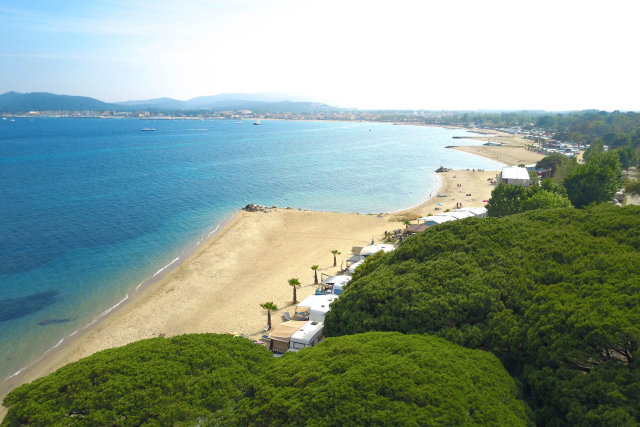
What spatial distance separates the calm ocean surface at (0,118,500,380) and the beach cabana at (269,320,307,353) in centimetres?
1405

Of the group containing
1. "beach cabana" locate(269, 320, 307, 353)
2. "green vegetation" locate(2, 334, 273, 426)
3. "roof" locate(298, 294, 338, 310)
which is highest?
"green vegetation" locate(2, 334, 273, 426)

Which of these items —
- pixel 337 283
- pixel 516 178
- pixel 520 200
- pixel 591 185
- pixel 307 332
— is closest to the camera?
pixel 307 332

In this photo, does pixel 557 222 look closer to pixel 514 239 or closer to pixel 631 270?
pixel 514 239

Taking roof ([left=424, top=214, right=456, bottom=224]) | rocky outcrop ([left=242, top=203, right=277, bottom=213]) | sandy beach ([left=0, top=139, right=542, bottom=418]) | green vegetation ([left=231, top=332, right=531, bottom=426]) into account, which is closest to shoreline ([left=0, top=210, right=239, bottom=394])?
sandy beach ([left=0, top=139, right=542, bottom=418])

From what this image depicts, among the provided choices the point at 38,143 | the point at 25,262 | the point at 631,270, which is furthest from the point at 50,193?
the point at 38,143

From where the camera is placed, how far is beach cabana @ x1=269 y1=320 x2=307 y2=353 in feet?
58.2

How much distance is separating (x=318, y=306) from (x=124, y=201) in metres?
42.0

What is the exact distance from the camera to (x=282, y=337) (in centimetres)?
1791

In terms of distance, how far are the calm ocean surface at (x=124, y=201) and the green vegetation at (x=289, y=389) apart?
1380 cm

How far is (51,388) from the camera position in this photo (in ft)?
34.2

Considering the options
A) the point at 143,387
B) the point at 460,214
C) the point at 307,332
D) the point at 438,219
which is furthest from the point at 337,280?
the point at 460,214

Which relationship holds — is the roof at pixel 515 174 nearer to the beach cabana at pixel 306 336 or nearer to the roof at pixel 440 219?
the roof at pixel 440 219

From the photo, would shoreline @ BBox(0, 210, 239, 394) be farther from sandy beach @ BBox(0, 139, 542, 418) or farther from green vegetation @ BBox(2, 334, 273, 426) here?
green vegetation @ BBox(2, 334, 273, 426)

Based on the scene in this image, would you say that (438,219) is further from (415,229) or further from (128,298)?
(128,298)
